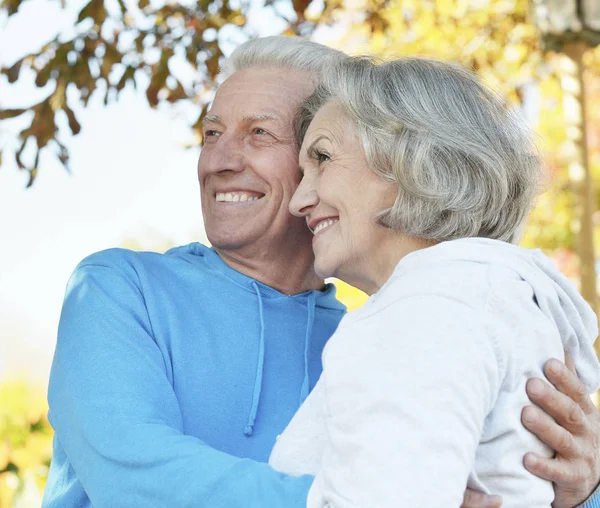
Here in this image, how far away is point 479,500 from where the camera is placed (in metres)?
1.50

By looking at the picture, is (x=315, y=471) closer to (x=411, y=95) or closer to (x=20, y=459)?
(x=411, y=95)

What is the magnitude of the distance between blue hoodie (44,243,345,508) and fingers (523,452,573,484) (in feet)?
1.23

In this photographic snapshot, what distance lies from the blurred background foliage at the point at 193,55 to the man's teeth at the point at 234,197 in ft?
1.80

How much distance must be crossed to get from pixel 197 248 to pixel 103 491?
3.20 ft

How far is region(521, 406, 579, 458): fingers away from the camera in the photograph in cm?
157

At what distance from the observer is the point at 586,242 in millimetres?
5027

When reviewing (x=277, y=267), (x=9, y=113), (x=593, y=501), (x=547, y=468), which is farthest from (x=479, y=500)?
(x=9, y=113)

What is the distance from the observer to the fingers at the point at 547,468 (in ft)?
5.16

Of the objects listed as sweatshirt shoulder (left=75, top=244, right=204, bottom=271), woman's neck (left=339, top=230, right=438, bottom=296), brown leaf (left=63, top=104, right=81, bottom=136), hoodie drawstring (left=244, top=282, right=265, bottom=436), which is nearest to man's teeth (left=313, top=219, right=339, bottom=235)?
woman's neck (left=339, top=230, right=438, bottom=296)

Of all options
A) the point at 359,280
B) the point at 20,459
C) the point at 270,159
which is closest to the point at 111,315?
the point at 359,280

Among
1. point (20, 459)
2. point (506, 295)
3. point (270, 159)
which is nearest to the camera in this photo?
point (506, 295)

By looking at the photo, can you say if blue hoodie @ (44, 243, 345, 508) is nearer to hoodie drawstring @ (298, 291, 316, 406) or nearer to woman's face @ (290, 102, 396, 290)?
hoodie drawstring @ (298, 291, 316, 406)

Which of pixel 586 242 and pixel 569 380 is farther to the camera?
pixel 586 242

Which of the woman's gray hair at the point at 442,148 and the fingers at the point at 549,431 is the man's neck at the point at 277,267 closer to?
the woman's gray hair at the point at 442,148
